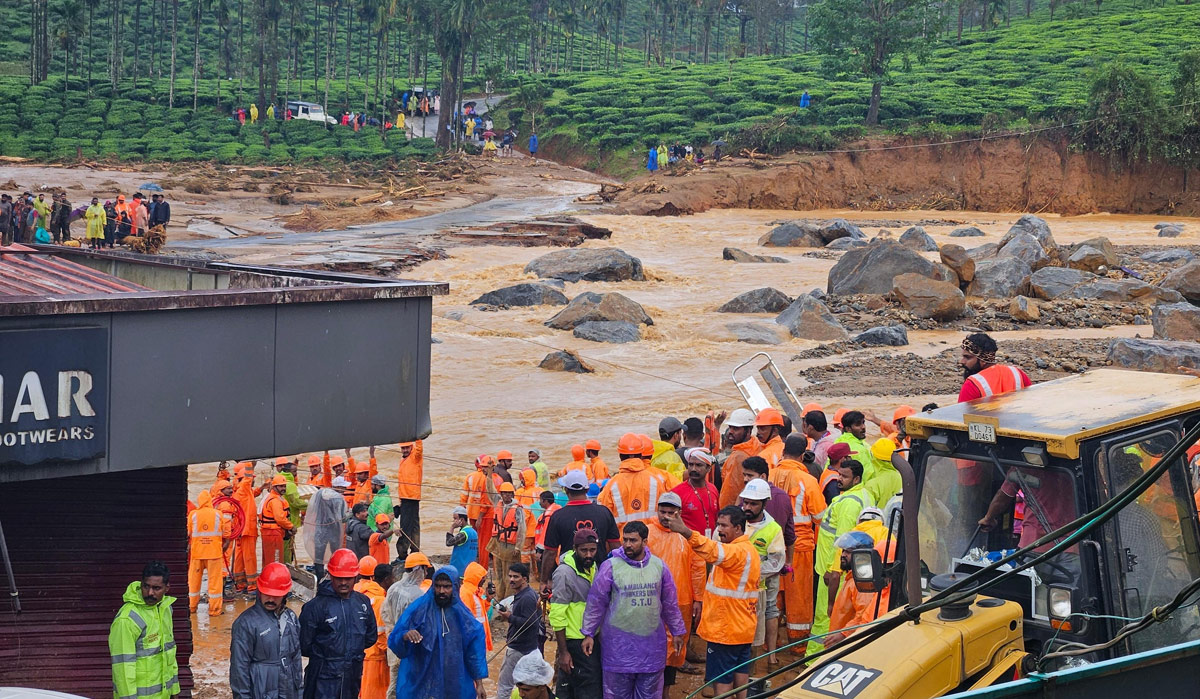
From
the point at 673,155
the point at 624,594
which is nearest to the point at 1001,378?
the point at 624,594

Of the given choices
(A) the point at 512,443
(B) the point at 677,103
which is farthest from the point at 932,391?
(B) the point at 677,103

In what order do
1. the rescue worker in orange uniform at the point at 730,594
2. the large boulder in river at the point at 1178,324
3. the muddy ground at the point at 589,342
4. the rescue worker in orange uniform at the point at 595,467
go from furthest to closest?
the large boulder in river at the point at 1178,324, the muddy ground at the point at 589,342, the rescue worker in orange uniform at the point at 595,467, the rescue worker in orange uniform at the point at 730,594

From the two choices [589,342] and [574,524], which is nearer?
[574,524]

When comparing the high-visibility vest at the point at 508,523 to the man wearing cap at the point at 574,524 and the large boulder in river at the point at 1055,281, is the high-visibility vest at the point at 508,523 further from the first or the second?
the large boulder in river at the point at 1055,281

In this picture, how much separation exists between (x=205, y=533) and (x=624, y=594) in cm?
523

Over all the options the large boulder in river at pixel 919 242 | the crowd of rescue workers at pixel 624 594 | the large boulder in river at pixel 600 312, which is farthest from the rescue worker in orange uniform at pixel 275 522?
the large boulder in river at pixel 919 242

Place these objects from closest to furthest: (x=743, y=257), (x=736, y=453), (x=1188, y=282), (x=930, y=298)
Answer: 1. (x=736, y=453)
2. (x=1188, y=282)
3. (x=930, y=298)
4. (x=743, y=257)

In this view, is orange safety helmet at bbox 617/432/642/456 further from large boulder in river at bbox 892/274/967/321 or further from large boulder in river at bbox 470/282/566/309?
large boulder in river at bbox 470/282/566/309

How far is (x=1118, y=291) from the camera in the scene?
28188mm

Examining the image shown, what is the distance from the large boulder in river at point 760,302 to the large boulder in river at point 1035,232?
7.62 meters

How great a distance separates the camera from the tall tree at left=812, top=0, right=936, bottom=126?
194ft

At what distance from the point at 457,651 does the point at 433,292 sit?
2.40m

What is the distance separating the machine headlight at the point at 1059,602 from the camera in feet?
17.1

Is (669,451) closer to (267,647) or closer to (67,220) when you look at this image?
(267,647)
